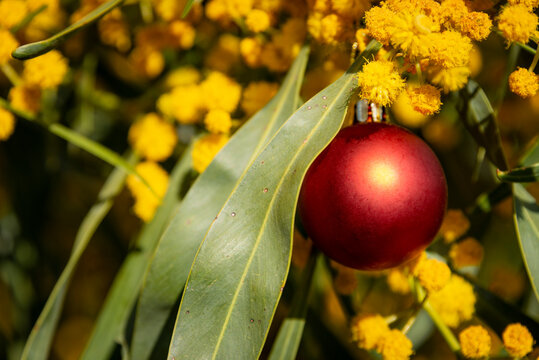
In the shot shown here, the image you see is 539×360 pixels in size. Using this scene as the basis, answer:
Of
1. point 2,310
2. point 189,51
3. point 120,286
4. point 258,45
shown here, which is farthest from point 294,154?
point 2,310

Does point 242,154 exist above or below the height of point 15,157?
above

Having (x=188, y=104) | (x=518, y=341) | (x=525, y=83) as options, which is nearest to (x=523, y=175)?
(x=525, y=83)

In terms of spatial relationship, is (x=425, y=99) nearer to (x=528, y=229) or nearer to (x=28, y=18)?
(x=528, y=229)

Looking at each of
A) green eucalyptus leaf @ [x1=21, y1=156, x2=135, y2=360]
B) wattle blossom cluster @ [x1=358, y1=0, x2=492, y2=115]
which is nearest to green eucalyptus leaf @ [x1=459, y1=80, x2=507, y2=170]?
wattle blossom cluster @ [x1=358, y1=0, x2=492, y2=115]

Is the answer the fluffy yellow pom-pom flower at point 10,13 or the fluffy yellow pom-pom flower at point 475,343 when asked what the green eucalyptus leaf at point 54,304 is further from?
the fluffy yellow pom-pom flower at point 475,343

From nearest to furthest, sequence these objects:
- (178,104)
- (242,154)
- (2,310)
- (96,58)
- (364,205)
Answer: (364,205), (242,154), (178,104), (96,58), (2,310)

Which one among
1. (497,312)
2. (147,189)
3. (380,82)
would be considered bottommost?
(497,312)

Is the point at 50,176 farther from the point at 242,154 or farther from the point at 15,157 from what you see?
the point at 242,154
